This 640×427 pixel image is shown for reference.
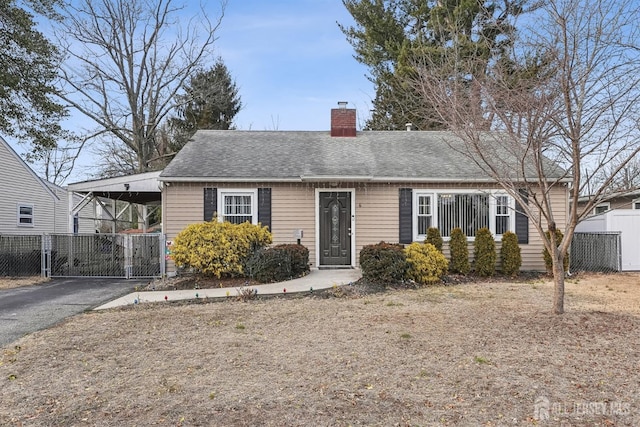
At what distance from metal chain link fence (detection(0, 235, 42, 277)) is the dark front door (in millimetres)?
7540

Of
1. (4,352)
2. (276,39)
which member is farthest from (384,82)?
(4,352)

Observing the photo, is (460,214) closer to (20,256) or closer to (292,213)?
(292,213)

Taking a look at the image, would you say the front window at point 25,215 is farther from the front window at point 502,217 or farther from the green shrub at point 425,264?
the front window at point 502,217

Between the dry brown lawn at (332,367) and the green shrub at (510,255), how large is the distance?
355 cm

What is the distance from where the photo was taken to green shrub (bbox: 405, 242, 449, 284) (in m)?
8.92

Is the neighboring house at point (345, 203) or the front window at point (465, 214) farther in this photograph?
the front window at point (465, 214)

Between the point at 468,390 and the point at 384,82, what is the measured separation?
59.3ft

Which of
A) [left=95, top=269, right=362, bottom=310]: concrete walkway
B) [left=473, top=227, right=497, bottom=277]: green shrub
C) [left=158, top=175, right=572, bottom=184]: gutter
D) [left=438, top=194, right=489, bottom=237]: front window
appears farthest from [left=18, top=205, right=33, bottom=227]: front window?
[left=473, top=227, right=497, bottom=277]: green shrub

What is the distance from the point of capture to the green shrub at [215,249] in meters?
9.02

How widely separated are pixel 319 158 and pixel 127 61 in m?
14.7

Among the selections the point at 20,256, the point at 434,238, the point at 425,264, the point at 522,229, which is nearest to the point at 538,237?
the point at 522,229

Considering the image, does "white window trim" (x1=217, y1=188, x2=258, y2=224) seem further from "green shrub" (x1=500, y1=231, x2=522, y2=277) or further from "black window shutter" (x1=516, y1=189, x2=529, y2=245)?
"black window shutter" (x1=516, y1=189, x2=529, y2=245)

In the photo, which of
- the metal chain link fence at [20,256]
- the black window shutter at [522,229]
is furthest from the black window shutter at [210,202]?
the black window shutter at [522,229]

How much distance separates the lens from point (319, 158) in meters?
11.7
